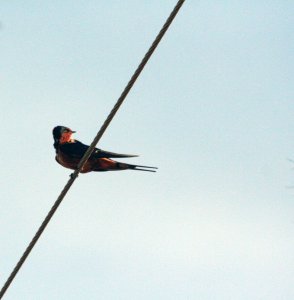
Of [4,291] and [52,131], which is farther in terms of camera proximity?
[52,131]

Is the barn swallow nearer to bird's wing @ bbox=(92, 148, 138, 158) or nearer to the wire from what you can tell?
bird's wing @ bbox=(92, 148, 138, 158)

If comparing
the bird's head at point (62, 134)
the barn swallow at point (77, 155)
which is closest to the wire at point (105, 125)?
the barn swallow at point (77, 155)

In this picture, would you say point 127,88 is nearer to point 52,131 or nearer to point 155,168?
point 155,168

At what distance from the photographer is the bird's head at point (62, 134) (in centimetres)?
877

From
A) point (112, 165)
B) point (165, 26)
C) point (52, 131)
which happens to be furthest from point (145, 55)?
point (52, 131)

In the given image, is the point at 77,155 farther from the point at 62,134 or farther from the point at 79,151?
the point at 62,134

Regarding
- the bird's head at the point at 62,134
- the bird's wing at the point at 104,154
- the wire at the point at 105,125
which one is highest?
the bird's head at the point at 62,134

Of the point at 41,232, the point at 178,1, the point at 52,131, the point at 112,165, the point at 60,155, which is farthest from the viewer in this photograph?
the point at 52,131

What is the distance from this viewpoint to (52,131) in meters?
9.16

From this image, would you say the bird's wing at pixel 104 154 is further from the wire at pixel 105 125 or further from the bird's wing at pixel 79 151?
the wire at pixel 105 125

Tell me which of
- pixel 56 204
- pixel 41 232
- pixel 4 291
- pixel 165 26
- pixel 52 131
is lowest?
pixel 4 291

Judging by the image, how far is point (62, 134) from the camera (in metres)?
8.86

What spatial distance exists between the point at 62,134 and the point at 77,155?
39.9 inches

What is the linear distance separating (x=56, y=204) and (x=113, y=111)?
103 cm
